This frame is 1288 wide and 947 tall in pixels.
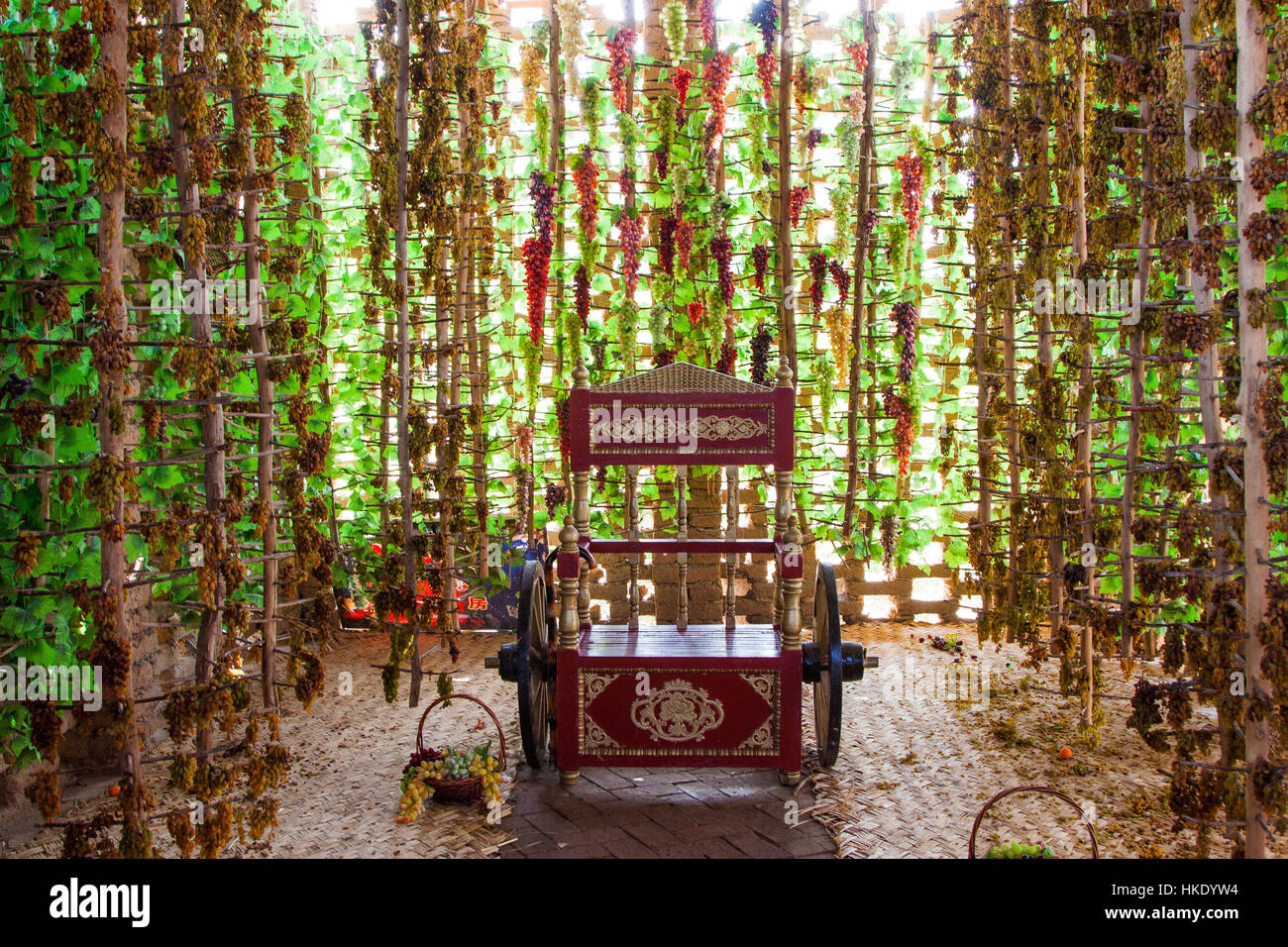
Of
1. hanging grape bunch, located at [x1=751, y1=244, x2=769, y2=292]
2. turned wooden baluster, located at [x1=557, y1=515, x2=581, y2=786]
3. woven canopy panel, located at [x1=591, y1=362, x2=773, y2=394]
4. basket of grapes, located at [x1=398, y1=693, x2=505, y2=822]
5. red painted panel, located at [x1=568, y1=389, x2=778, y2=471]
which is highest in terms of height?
hanging grape bunch, located at [x1=751, y1=244, x2=769, y2=292]

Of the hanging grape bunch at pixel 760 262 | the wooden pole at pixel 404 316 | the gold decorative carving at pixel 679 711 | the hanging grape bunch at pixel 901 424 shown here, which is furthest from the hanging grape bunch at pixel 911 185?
the gold decorative carving at pixel 679 711

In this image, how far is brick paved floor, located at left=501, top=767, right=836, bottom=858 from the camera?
15.0 feet

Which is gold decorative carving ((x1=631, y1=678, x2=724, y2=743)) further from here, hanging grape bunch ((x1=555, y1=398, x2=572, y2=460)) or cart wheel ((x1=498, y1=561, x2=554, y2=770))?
hanging grape bunch ((x1=555, y1=398, x2=572, y2=460))

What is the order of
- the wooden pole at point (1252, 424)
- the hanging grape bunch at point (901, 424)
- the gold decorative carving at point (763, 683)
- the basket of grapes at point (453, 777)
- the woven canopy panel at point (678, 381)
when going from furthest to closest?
the hanging grape bunch at point (901, 424)
the woven canopy panel at point (678, 381)
the gold decorative carving at point (763, 683)
the basket of grapes at point (453, 777)
the wooden pole at point (1252, 424)

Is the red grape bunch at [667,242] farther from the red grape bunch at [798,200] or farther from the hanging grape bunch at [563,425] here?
the hanging grape bunch at [563,425]

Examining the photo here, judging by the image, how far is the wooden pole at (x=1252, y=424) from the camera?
10.7ft

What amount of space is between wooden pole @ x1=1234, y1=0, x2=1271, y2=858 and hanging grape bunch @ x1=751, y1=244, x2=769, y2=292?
3.98 meters

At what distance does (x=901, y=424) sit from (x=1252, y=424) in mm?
3953

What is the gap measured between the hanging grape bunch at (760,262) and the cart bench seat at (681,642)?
262 centimetres

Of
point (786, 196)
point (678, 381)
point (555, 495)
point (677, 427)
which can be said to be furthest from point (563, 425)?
point (786, 196)

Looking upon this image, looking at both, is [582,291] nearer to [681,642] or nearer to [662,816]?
[681,642]

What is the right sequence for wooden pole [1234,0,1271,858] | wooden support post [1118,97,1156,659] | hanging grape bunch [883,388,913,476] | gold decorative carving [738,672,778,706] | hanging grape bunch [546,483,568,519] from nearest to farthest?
wooden pole [1234,0,1271,858]
wooden support post [1118,97,1156,659]
gold decorative carving [738,672,778,706]
hanging grape bunch [883,388,913,476]
hanging grape bunch [546,483,568,519]

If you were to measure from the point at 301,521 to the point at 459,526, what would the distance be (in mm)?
1516

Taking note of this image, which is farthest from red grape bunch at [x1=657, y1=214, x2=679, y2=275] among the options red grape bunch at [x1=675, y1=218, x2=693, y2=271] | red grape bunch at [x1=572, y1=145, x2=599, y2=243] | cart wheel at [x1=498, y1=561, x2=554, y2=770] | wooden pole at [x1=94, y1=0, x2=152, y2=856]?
wooden pole at [x1=94, y1=0, x2=152, y2=856]
